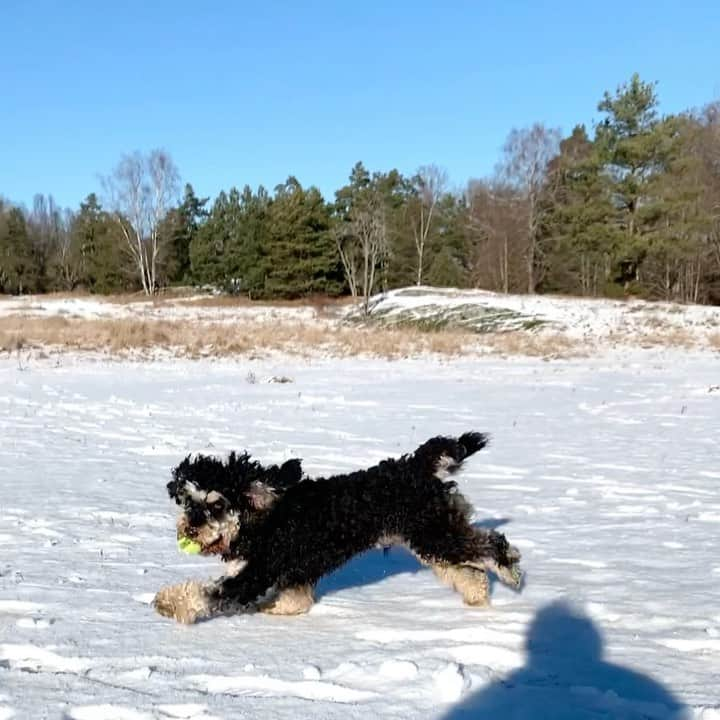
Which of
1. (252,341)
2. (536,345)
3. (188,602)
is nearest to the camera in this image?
(188,602)

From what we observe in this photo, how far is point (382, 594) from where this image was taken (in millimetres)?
4477

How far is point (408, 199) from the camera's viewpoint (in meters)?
60.8

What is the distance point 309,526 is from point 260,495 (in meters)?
0.32

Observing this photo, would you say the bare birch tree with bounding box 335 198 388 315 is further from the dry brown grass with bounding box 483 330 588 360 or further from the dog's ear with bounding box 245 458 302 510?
the dog's ear with bounding box 245 458 302 510

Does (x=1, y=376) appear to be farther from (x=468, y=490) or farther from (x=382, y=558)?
(x=382, y=558)

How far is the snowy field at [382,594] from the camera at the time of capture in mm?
3041

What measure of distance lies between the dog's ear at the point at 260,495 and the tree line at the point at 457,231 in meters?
41.7

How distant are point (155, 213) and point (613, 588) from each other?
209ft

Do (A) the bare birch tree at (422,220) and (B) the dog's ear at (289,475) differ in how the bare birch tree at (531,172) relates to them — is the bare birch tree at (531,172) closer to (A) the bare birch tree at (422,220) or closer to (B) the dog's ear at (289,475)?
(A) the bare birch tree at (422,220)

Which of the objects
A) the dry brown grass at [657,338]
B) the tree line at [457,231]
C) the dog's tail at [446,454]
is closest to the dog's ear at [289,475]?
the dog's tail at [446,454]

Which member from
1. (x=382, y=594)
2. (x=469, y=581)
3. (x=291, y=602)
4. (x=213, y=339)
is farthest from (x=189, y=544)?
(x=213, y=339)

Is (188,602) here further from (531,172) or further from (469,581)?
(531,172)

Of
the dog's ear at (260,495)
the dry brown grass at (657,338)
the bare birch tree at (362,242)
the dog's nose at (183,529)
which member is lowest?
the dog's nose at (183,529)

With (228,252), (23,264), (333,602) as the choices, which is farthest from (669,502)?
(23,264)
